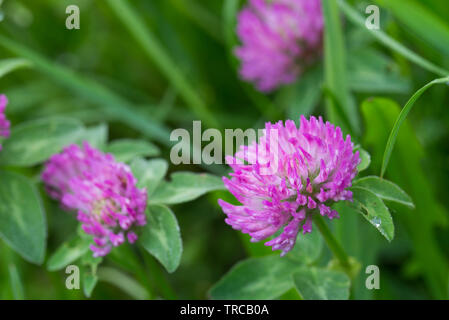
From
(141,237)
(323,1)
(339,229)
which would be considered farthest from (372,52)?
(141,237)

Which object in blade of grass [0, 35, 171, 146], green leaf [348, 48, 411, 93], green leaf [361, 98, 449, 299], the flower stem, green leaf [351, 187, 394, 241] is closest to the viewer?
green leaf [351, 187, 394, 241]

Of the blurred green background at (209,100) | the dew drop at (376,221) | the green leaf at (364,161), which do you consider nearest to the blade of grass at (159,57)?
the blurred green background at (209,100)

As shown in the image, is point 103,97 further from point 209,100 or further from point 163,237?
point 163,237

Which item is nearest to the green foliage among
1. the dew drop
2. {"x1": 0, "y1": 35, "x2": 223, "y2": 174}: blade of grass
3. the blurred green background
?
the blurred green background

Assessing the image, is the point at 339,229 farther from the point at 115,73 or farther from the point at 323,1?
the point at 115,73

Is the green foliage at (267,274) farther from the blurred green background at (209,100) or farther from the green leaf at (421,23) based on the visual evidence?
the green leaf at (421,23)

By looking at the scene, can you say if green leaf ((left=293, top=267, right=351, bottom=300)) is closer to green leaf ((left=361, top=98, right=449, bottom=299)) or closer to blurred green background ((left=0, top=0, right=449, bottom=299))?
blurred green background ((left=0, top=0, right=449, bottom=299))

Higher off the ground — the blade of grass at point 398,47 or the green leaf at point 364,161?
the blade of grass at point 398,47
